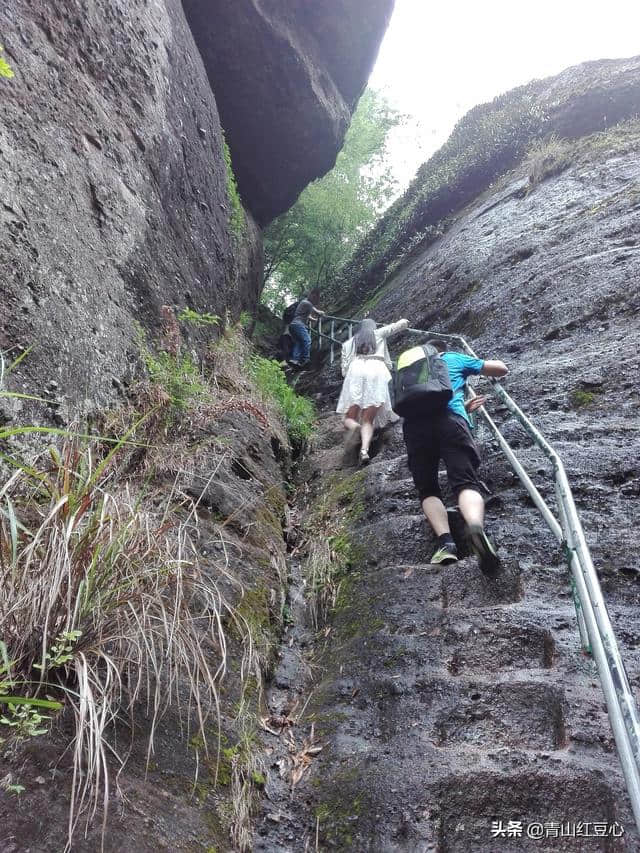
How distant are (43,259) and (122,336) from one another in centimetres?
96

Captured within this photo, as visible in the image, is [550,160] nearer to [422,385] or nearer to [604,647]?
[422,385]

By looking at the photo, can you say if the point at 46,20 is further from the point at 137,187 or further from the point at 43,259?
the point at 43,259

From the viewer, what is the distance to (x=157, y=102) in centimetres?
648

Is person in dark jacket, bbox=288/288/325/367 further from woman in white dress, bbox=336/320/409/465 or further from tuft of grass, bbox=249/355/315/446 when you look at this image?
woman in white dress, bbox=336/320/409/465

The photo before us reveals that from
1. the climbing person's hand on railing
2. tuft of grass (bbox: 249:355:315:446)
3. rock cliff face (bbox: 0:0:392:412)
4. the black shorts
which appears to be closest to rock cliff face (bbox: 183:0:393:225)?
rock cliff face (bbox: 0:0:392:412)

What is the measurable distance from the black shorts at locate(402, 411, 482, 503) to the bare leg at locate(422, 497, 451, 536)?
0.33 ft

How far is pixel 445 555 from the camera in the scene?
402 cm

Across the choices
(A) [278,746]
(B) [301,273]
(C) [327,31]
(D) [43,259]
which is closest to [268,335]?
(B) [301,273]

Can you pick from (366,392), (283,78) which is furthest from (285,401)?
(283,78)

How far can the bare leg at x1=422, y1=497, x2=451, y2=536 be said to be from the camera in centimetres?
421

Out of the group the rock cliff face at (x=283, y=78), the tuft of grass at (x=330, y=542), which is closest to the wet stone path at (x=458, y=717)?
the tuft of grass at (x=330, y=542)

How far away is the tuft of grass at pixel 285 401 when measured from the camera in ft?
25.4

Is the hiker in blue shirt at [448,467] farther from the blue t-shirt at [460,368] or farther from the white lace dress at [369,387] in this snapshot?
the white lace dress at [369,387]

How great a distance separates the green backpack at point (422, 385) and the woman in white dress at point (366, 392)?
1.84 meters
